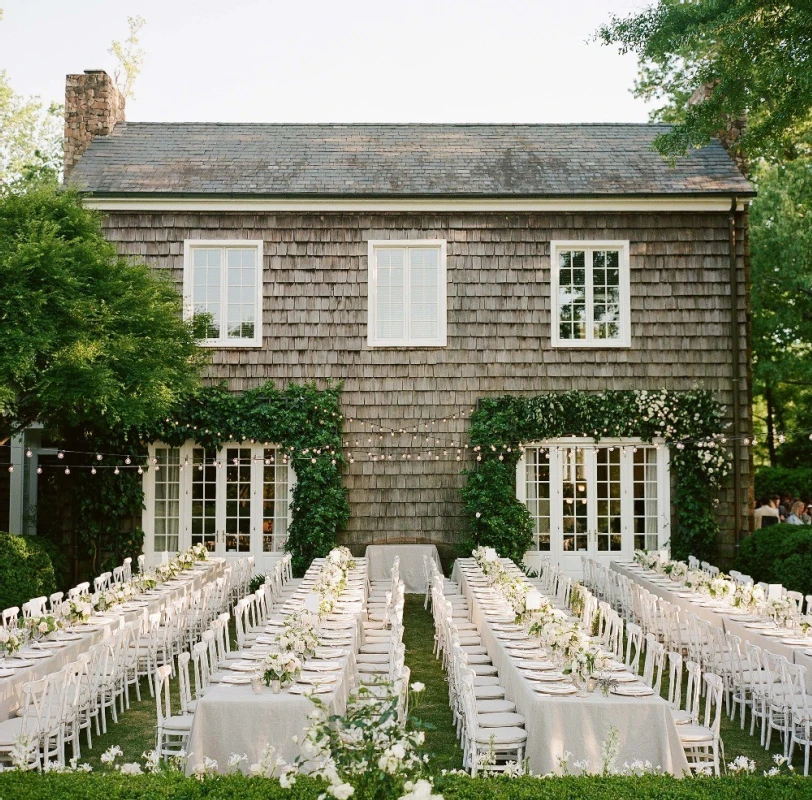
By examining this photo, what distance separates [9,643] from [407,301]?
8.75m

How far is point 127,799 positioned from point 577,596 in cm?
830

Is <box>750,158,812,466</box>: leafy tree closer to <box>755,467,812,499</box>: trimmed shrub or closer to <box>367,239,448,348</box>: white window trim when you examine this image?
<box>755,467,812,499</box>: trimmed shrub

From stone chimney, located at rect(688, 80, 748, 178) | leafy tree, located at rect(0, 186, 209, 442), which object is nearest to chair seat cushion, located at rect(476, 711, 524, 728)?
leafy tree, located at rect(0, 186, 209, 442)

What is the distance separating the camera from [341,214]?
15.0 metres

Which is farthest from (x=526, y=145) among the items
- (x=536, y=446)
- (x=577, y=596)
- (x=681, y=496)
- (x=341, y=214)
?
(x=577, y=596)

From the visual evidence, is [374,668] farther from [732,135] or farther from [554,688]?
[732,135]

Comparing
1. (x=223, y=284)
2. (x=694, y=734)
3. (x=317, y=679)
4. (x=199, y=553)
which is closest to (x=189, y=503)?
(x=199, y=553)

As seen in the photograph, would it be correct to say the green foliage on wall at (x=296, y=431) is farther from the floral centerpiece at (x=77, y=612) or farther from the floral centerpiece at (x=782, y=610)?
the floral centerpiece at (x=782, y=610)

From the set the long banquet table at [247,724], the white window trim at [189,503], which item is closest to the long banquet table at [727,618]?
the long banquet table at [247,724]

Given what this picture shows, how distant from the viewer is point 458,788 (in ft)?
15.3

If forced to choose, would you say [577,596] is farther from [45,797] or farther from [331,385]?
[45,797]

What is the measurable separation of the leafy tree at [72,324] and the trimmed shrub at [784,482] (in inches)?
555

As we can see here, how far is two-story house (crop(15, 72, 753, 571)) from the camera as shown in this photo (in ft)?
48.4

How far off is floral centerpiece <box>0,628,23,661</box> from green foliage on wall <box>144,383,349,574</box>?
660 cm
